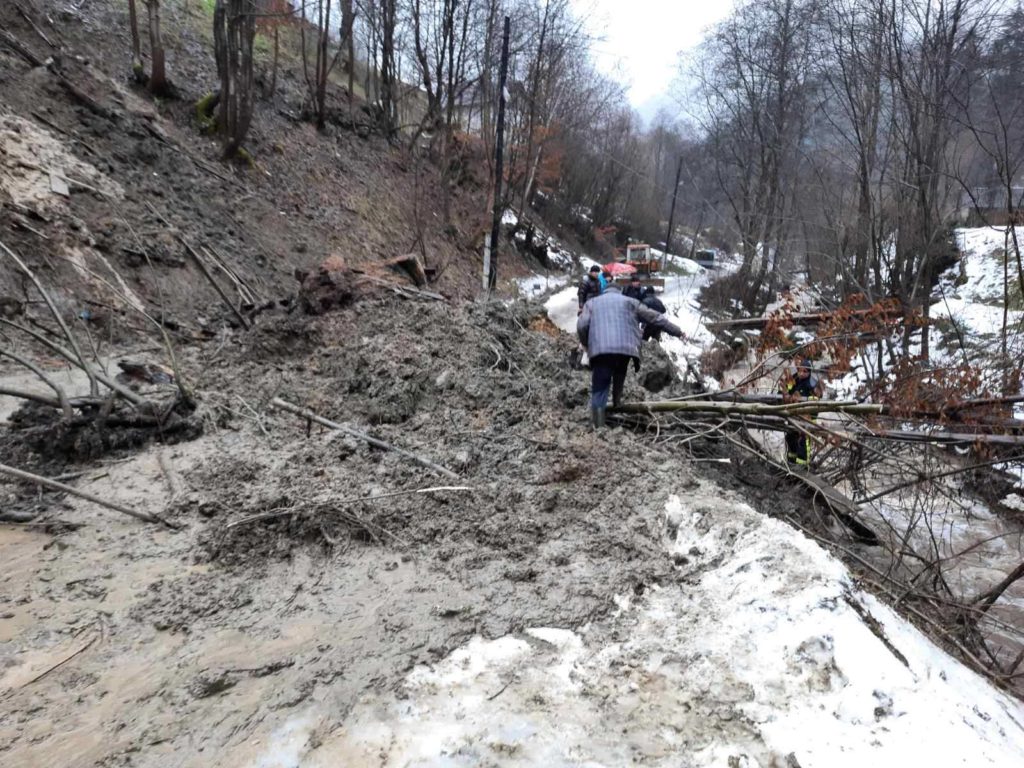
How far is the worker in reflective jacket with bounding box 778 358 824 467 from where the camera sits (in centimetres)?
517

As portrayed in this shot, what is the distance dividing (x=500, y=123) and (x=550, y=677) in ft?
44.3

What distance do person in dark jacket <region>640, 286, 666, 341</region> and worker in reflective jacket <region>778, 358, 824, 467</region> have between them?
1270 millimetres

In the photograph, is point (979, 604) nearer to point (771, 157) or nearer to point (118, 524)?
point (118, 524)

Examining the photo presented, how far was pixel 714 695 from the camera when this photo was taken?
7.33ft

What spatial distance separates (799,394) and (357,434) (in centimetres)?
401

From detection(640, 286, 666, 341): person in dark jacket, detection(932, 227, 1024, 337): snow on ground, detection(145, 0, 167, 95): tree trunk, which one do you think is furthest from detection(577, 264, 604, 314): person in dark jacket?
detection(145, 0, 167, 95): tree trunk

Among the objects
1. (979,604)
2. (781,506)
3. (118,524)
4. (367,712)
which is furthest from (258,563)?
(979,604)

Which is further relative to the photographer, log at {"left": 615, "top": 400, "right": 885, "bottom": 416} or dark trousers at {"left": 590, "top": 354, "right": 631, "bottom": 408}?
dark trousers at {"left": 590, "top": 354, "right": 631, "bottom": 408}

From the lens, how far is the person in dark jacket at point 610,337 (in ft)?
16.8

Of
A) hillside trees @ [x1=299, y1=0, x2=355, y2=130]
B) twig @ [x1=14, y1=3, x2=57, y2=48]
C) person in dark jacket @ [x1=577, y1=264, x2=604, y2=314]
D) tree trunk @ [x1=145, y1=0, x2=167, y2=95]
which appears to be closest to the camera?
person in dark jacket @ [x1=577, y1=264, x2=604, y2=314]

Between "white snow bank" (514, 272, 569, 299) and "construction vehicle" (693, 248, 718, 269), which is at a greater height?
"construction vehicle" (693, 248, 718, 269)

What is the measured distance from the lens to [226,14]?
11.4 meters

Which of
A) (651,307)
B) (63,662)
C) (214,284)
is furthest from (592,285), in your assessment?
(63,662)

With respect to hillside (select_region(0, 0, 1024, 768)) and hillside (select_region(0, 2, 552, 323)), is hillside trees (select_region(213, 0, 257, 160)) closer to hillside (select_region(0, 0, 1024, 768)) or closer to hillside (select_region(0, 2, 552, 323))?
hillside (select_region(0, 2, 552, 323))
